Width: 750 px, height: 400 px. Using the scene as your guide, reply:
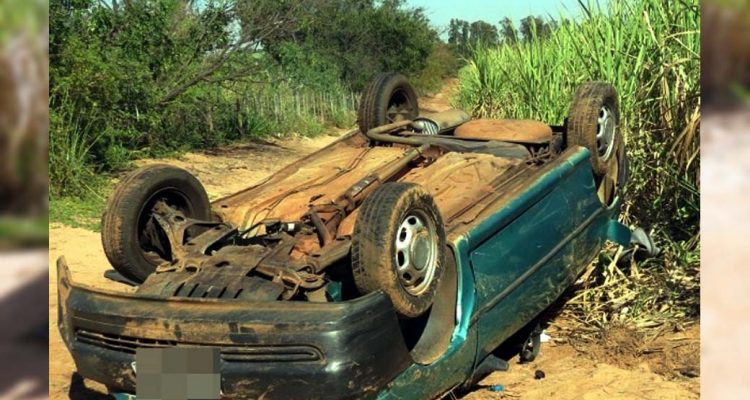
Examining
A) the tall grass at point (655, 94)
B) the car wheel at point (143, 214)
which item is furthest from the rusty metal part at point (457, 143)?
the car wheel at point (143, 214)

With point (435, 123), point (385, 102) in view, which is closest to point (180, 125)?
point (385, 102)

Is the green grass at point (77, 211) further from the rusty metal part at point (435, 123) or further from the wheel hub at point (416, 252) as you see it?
the wheel hub at point (416, 252)

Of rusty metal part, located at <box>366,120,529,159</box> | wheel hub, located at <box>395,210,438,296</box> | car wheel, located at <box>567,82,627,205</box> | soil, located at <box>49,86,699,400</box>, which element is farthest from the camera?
rusty metal part, located at <box>366,120,529,159</box>

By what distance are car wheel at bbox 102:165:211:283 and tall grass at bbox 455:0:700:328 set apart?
2892mm

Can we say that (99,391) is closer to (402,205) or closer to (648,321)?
(402,205)

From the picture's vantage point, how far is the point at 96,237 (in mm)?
7730

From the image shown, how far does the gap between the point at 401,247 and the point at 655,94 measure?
3.48 metres

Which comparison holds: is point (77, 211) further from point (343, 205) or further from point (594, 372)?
point (594, 372)

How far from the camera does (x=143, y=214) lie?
3842 mm

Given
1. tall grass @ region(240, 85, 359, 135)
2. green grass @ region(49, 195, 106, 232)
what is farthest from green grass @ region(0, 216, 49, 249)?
tall grass @ region(240, 85, 359, 135)

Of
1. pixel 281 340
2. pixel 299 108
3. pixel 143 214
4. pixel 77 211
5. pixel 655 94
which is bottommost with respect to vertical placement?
pixel 77 211

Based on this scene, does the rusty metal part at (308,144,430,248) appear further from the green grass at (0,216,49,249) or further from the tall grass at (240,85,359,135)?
the tall grass at (240,85,359,135)

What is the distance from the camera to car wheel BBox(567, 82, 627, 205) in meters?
4.67

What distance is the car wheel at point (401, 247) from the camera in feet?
9.48
